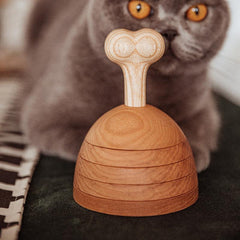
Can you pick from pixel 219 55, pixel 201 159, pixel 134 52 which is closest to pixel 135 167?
pixel 134 52

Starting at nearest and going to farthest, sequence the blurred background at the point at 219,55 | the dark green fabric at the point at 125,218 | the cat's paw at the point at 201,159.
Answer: the dark green fabric at the point at 125,218 < the cat's paw at the point at 201,159 < the blurred background at the point at 219,55

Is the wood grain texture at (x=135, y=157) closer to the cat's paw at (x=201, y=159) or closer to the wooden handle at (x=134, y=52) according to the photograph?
the wooden handle at (x=134, y=52)

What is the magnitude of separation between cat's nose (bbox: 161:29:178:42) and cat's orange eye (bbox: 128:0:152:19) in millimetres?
63

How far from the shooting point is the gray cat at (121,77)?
0.99m

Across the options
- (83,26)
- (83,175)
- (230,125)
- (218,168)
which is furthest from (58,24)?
(83,175)

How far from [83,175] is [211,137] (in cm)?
62

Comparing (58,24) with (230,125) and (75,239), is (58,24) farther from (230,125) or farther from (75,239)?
(75,239)

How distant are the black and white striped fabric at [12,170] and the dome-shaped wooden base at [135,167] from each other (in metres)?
0.13

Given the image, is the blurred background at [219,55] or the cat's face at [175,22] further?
the blurred background at [219,55]

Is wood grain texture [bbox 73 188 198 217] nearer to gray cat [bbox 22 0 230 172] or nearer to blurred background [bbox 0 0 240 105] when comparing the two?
gray cat [bbox 22 0 230 172]

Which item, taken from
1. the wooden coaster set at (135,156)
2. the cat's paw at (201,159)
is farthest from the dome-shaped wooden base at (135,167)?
the cat's paw at (201,159)

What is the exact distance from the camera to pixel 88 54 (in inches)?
45.6

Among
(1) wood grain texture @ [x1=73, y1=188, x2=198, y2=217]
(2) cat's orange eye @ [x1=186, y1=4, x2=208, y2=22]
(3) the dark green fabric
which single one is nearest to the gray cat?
(2) cat's orange eye @ [x1=186, y1=4, x2=208, y2=22]

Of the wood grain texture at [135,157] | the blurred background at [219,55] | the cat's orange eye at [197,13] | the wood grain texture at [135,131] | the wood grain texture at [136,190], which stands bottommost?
the blurred background at [219,55]
